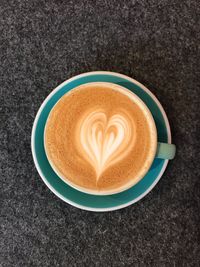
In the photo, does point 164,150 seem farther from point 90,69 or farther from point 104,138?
point 90,69

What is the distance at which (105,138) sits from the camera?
59cm

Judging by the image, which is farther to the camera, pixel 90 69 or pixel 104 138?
pixel 90 69

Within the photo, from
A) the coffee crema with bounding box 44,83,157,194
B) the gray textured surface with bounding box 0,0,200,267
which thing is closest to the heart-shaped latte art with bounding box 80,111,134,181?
the coffee crema with bounding box 44,83,157,194

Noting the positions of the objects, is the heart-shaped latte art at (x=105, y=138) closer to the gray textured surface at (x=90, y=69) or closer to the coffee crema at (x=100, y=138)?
the coffee crema at (x=100, y=138)

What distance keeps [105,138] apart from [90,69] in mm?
158

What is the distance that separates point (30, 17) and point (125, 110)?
0.86 ft

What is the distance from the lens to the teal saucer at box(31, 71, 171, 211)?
0.63 meters

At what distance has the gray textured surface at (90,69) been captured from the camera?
68cm

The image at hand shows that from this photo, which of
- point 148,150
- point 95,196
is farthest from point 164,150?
point 95,196

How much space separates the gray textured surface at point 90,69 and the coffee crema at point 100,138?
0.10m

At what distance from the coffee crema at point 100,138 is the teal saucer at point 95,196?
5cm

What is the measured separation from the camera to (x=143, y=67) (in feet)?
2.27

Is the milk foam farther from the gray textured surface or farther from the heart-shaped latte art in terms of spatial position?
the gray textured surface

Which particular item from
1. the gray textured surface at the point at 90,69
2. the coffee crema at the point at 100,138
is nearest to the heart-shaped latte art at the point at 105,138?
the coffee crema at the point at 100,138
